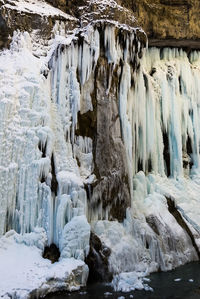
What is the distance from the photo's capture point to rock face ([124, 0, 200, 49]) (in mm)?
16844

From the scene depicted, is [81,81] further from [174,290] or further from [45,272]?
[174,290]

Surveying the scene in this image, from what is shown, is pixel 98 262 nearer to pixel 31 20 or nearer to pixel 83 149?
pixel 83 149

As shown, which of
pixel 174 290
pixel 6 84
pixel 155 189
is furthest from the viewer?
pixel 155 189

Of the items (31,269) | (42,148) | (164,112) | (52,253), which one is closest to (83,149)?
(42,148)

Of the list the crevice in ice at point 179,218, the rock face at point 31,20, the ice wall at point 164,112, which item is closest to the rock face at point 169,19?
the ice wall at point 164,112

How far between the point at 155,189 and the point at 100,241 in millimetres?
4827

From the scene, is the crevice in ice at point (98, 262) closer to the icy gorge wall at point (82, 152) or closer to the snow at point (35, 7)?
the icy gorge wall at point (82, 152)

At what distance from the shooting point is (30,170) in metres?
10.0

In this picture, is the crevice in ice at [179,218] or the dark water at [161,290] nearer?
the dark water at [161,290]

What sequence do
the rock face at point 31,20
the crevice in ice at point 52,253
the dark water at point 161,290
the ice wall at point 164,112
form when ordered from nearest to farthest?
the dark water at point 161,290 < the crevice in ice at point 52,253 < the rock face at point 31,20 < the ice wall at point 164,112

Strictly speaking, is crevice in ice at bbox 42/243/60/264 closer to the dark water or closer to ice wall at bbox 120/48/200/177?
the dark water

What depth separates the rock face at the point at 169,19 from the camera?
16.8 metres

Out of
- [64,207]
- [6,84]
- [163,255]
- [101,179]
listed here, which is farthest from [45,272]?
[6,84]

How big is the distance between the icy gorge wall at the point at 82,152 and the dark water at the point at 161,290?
0.33 meters
